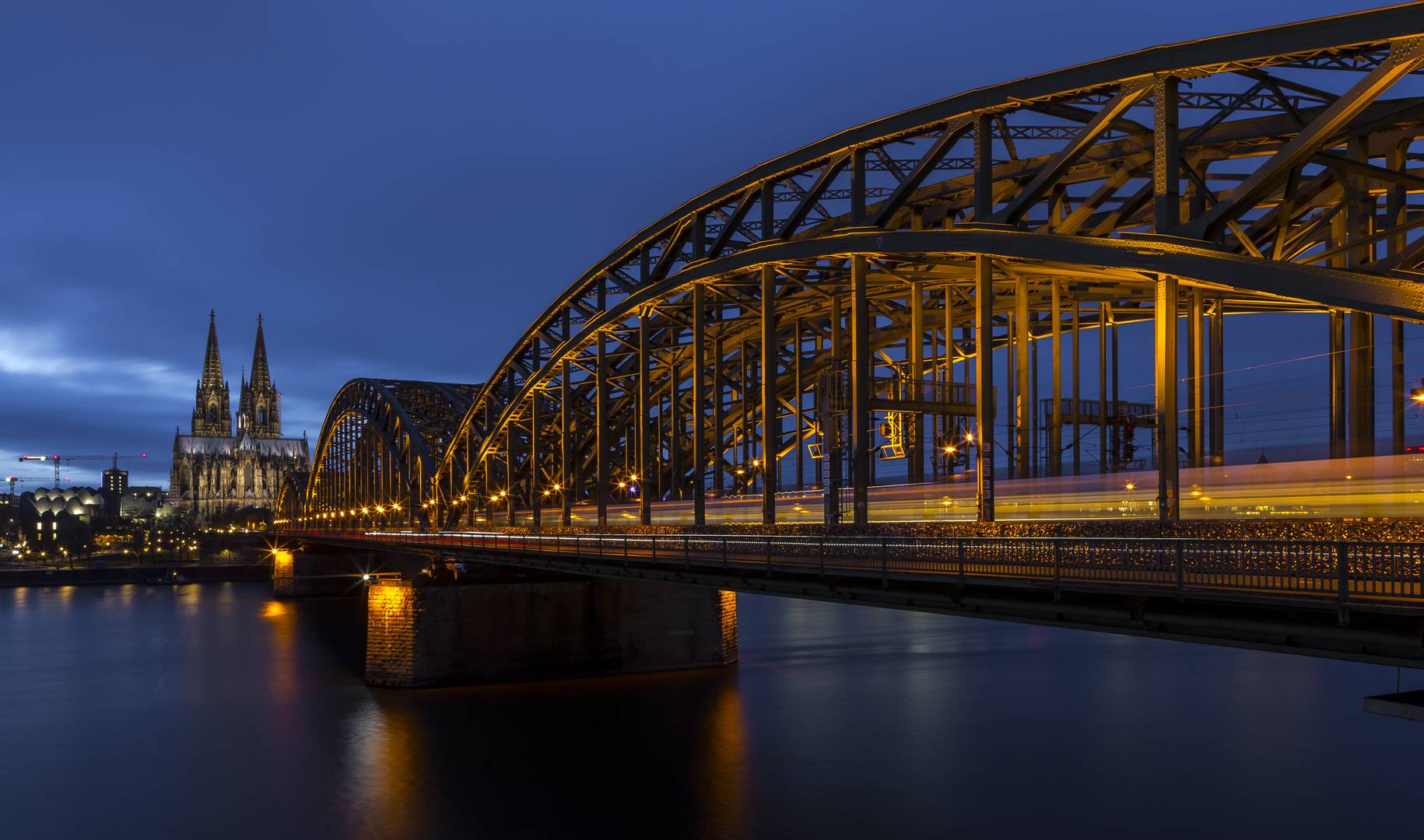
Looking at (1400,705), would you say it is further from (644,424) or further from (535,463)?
(535,463)

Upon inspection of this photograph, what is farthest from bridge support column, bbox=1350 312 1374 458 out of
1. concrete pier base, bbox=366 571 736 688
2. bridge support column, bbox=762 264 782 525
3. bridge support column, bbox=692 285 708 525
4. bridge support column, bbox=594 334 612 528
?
bridge support column, bbox=594 334 612 528

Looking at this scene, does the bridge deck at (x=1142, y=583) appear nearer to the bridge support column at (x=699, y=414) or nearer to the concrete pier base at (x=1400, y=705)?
the concrete pier base at (x=1400, y=705)

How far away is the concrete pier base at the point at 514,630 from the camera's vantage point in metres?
44.2

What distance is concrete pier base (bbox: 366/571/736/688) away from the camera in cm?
4425

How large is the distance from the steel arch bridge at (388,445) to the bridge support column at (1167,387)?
72.2m

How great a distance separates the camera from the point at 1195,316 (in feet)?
98.0

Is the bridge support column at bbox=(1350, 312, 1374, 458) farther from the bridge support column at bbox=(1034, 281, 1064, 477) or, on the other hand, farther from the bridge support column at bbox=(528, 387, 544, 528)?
the bridge support column at bbox=(528, 387, 544, 528)

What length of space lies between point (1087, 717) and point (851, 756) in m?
10.2

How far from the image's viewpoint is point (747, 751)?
3522 cm

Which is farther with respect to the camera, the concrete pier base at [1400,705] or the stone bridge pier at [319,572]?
the stone bridge pier at [319,572]

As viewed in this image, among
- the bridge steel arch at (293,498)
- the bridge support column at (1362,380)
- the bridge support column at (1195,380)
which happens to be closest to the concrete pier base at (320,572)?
the bridge steel arch at (293,498)

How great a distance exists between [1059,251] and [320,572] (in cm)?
9894

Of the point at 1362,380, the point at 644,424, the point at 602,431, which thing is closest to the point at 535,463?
the point at 602,431

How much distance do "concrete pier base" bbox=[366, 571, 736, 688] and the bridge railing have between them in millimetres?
17989
